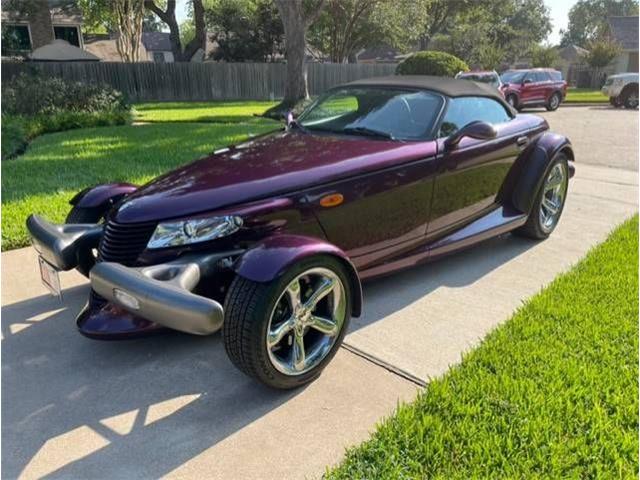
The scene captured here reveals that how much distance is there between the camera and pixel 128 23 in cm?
2862

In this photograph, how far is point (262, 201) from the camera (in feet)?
9.23

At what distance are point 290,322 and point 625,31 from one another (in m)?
53.8

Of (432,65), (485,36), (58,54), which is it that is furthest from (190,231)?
(485,36)

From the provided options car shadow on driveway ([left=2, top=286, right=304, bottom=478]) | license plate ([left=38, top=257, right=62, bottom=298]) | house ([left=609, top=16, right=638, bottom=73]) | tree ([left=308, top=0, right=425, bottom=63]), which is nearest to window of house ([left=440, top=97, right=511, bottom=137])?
car shadow on driveway ([left=2, top=286, right=304, bottom=478])

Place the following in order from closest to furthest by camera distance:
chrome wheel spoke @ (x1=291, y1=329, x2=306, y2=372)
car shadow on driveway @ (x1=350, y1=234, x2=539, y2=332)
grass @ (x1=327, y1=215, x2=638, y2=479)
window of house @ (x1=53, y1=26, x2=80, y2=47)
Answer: grass @ (x1=327, y1=215, x2=638, y2=479), chrome wheel spoke @ (x1=291, y1=329, x2=306, y2=372), car shadow on driveway @ (x1=350, y1=234, x2=539, y2=332), window of house @ (x1=53, y1=26, x2=80, y2=47)

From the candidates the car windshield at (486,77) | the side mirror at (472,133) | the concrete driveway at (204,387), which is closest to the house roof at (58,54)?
the car windshield at (486,77)

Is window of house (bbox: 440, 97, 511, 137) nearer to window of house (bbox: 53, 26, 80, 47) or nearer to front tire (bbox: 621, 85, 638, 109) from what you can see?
front tire (bbox: 621, 85, 638, 109)

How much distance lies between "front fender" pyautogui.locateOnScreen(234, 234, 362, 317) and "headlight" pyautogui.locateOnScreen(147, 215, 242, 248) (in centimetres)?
27

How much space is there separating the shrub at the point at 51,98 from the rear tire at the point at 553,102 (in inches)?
612

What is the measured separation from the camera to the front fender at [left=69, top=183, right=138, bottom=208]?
12.1ft

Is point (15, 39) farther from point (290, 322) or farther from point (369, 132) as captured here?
point (290, 322)

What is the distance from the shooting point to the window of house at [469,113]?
3.85 metres

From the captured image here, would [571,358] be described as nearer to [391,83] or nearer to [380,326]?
[380,326]

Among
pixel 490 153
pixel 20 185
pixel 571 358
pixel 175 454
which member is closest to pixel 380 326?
pixel 571 358
